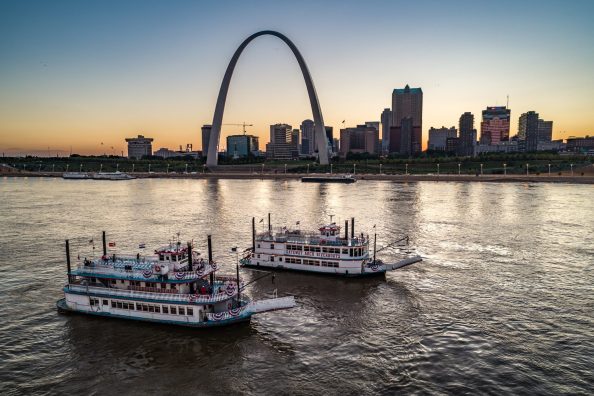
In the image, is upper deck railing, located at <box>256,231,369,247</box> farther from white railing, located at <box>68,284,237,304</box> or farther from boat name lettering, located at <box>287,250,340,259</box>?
white railing, located at <box>68,284,237,304</box>

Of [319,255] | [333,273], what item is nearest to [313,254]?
[319,255]

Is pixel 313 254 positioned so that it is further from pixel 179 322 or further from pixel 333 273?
pixel 179 322

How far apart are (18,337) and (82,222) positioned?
48967 mm

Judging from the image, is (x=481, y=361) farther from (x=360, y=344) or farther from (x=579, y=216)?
(x=579, y=216)

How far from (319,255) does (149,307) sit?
18.1 metres

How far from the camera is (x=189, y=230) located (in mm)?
65812

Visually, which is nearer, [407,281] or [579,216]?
[407,281]

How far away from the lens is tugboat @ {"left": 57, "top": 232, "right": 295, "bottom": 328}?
30.4 metres

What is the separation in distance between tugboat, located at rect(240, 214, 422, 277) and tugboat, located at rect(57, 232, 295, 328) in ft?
37.2

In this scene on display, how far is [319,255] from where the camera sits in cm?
4300

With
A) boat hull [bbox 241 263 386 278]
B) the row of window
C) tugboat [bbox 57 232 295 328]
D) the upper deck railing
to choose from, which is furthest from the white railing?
the upper deck railing

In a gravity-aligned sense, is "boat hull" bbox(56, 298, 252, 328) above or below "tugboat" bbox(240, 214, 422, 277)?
below

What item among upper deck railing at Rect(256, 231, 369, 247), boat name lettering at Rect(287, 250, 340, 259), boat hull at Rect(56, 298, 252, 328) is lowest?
boat hull at Rect(56, 298, 252, 328)

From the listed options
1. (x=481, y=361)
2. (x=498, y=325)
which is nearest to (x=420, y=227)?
(x=498, y=325)
